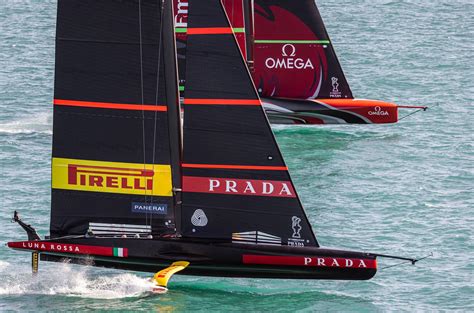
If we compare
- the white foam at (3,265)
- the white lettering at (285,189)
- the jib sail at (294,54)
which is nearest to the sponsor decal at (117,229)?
the white lettering at (285,189)

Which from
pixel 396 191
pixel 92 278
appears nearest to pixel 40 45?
pixel 396 191

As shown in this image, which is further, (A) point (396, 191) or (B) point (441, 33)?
(B) point (441, 33)

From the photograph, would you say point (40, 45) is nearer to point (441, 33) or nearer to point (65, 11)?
point (441, 33)

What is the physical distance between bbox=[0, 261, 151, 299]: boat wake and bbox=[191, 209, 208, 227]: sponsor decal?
73.7 inches

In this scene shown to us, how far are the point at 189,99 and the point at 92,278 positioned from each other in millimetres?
5086

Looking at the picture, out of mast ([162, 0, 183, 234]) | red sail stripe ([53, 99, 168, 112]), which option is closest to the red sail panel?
mast ([162, 0, 183, 234])

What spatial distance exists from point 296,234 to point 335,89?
1957cm

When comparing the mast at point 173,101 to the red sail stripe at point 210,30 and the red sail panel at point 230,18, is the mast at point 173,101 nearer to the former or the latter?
the red sail stripe at point 210,30

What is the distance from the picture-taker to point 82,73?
92.7ft

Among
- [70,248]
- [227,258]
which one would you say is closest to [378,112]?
[227,258]

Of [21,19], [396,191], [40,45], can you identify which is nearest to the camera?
[396,191]

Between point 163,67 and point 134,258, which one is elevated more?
point 163,67

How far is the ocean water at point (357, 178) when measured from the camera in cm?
2970

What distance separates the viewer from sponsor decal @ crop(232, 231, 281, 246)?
Result: 2895 cm
